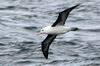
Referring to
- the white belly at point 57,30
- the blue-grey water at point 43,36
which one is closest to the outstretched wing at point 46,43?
the blue-grey water at point 43,36

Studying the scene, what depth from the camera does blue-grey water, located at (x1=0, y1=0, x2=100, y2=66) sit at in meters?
16.4

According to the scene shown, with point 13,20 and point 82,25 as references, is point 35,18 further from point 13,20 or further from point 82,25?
point 82,25

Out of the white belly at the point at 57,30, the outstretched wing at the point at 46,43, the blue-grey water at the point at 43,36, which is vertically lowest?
the blue-grey water at the point at 43,36

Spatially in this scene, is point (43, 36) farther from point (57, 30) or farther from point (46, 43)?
point (57, 30)

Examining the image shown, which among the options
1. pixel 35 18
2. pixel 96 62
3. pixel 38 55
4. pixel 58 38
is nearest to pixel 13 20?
pixel 35 18

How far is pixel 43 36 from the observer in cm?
1927

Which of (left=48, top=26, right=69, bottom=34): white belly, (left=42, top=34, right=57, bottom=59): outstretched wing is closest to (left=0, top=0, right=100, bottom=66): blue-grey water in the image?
(left=42, top=34, right=57, bottom=59): outstretched wing

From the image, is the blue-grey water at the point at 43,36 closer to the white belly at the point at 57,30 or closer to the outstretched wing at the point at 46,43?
the outstretched wing at the point at 46,43

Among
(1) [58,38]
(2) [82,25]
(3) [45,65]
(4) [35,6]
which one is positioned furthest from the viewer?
(4) [35,6]

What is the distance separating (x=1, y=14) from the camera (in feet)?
72.9

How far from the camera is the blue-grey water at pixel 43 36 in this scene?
1641cm

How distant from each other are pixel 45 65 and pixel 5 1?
9.77 meters

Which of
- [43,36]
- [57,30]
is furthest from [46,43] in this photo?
[43,36]

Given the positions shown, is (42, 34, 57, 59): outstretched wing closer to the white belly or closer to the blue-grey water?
the blue-grey water
